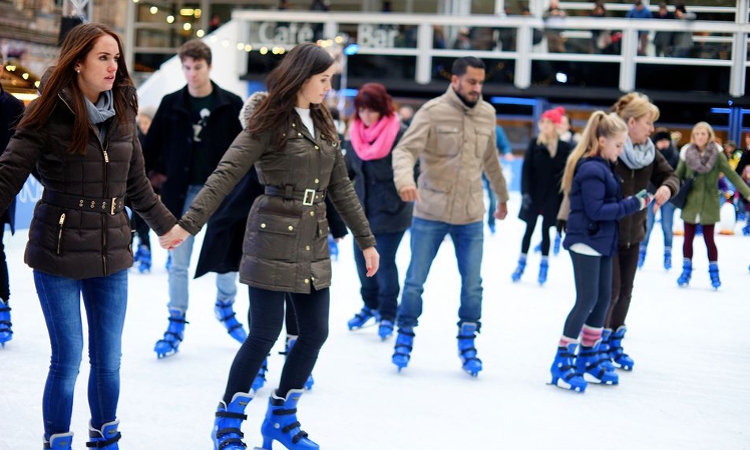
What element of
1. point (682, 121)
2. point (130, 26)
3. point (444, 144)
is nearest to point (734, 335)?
point (444, 144)

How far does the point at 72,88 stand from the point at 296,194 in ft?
2.66

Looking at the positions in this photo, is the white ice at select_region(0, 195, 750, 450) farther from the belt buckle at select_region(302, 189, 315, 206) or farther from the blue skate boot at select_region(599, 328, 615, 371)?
the belt buckle at select_region(302, 189, 315, 206)

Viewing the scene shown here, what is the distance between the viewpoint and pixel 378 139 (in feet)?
18.8

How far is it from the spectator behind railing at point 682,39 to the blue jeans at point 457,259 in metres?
17.8

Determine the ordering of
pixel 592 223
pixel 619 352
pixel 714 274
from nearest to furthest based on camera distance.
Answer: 1. pixel 592 223
2. pixel 619 352
3. pixel 714 274

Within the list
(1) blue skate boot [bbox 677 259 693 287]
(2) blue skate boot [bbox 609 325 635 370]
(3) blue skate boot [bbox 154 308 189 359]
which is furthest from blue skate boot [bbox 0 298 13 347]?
(1) blue skate boot [bbox 677 259 693 287]

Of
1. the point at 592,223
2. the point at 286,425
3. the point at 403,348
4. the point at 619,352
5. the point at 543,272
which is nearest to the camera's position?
the point at 286,425

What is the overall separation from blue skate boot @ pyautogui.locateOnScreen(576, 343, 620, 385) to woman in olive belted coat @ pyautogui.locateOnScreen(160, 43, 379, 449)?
6.00ft

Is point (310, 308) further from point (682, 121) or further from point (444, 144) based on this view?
point (682, 121)

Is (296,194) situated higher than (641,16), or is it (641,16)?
(641,16)

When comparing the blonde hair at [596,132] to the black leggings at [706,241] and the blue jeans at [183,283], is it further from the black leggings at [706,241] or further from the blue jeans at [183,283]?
the black leggings at [706,241]

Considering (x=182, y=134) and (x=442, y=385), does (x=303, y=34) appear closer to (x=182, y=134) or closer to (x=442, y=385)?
(x=182, y=134)

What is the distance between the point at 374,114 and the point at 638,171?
5.22 feet

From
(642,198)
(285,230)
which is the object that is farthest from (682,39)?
(285,230)
